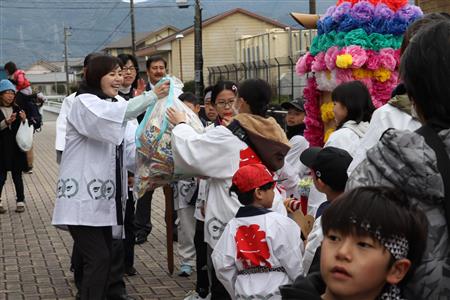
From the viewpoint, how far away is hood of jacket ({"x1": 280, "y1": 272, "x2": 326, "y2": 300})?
232 cm

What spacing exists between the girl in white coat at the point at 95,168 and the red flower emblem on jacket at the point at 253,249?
5.07ft

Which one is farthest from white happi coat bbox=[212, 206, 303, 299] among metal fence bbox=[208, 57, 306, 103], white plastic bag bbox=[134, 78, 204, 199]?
metal fence bbox=[208, 57, 306, 103]

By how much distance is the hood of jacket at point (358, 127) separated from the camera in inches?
197

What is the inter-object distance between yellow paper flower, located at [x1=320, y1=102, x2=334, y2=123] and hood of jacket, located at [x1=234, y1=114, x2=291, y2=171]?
1071mm

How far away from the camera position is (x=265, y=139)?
5180 mm

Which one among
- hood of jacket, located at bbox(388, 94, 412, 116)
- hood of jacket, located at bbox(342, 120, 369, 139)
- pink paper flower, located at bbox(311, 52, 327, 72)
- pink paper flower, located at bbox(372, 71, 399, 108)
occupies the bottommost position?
hood of jacket, located at bbox(342, 120, 369, 139)


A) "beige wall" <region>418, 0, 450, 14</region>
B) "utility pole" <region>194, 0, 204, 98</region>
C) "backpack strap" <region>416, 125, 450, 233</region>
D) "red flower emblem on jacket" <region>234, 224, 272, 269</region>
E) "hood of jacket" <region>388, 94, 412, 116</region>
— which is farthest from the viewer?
"utility pole" <region>194, 0, 204, 98</region>

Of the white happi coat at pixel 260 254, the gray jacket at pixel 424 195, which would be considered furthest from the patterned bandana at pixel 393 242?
the white happi coat at pixel 260 254

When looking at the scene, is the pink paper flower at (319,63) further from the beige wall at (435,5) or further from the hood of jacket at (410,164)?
the beige wall at (435,5)

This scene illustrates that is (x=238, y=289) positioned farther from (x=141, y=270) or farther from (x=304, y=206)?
(x=141, y=270)

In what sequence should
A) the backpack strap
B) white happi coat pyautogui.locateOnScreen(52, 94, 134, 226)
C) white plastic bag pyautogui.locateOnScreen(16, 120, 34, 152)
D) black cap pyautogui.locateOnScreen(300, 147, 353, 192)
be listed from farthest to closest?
1. white plastic bag pyautogui.locateOnScreen(16, 120, 34, 152)
2. white happi coat pyautogui.locateOnScreen(52, 94, 134, 226)
3. black cap pyautogui.locateOnScreen(300, 147, 353, 192)
4. the backpack strap

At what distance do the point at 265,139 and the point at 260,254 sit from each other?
107cm

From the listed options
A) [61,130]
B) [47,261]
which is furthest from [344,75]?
[47,261]

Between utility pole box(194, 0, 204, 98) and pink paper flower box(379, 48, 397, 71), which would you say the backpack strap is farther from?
utility pole box(194, 0, 204, 98)
